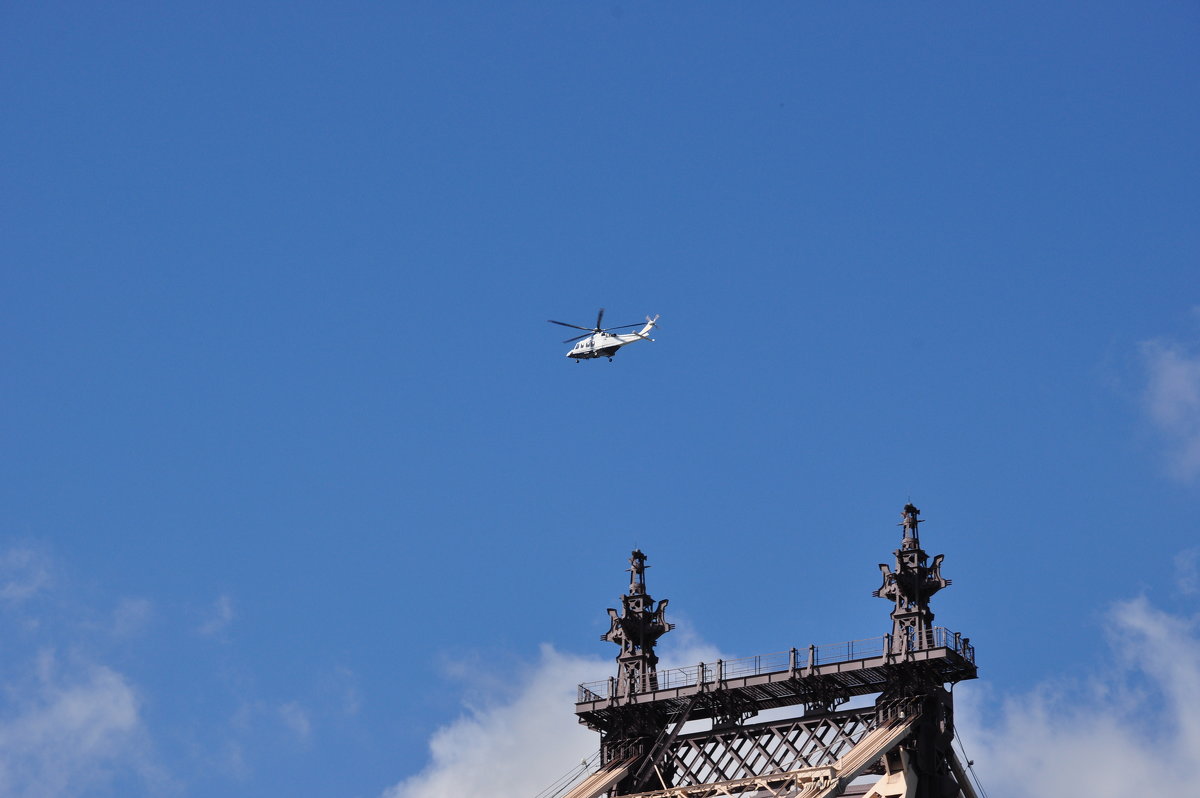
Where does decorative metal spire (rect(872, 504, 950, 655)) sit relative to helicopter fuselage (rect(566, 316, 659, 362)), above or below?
below

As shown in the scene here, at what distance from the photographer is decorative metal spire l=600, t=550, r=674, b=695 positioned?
3895 inches

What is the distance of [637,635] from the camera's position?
10031 cm

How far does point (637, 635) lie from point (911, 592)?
13379mm

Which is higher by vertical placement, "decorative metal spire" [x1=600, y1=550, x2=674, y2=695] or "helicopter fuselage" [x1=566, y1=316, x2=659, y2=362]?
"helicopter fuselage" [x1=566, y1=316, x2=659, y2=362]

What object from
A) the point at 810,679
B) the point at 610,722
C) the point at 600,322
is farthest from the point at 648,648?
the point at 600,322

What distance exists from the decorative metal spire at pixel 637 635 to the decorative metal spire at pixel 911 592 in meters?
11.4

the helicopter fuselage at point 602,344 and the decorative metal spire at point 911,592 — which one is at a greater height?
the helicopter fuselage at point 602,344

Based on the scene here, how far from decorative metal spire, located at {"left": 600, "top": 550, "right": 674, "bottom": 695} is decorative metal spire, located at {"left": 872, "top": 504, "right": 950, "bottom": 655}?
11.4m

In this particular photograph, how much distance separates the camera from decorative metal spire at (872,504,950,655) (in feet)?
302

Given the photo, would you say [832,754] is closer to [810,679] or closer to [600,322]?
[810,679]

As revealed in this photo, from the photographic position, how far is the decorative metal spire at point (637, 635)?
325 feet

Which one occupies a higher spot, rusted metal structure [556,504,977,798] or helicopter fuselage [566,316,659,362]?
helicopter fuselage [566,316,659,362]

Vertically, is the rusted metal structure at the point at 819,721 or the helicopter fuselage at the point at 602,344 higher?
the helicopter fuselage at the point at 602,344

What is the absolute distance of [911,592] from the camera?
306 feet
